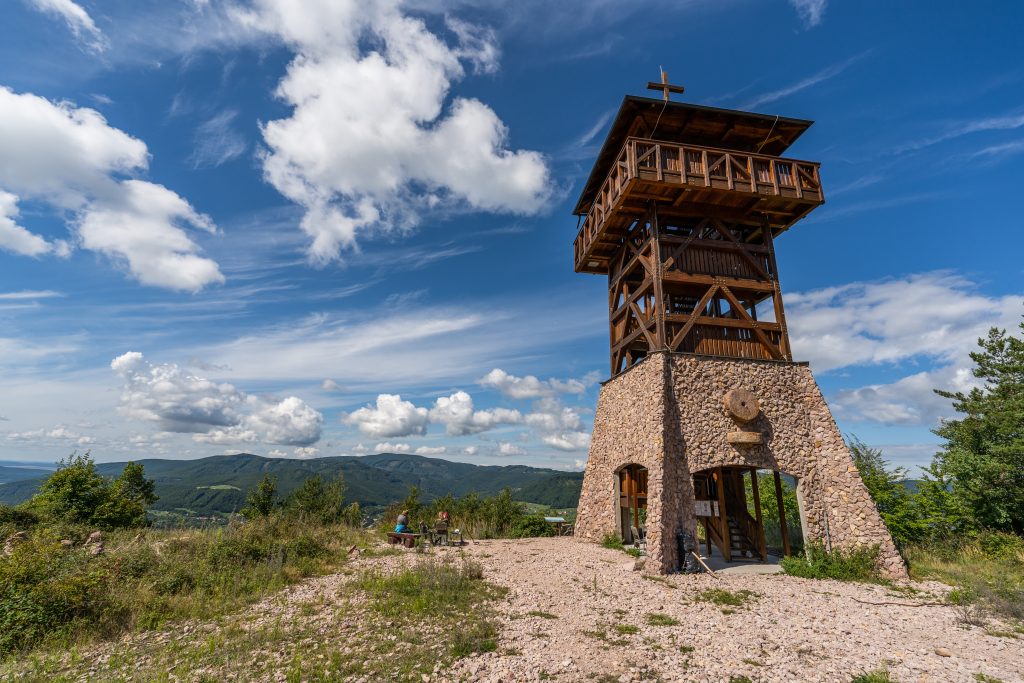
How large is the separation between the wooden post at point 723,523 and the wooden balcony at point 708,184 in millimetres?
9578

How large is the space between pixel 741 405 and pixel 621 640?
9151mm

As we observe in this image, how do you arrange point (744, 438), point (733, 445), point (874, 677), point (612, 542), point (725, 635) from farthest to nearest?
point (612, 542)
point (733, 445)
point (744, 438)
point (725, 635)
point (874, 677)

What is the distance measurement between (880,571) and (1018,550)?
526 centimetres

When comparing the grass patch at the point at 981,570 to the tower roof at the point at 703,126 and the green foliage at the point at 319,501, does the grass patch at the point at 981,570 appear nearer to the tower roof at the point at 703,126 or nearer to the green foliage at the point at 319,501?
the tower roof at the point at 703,126

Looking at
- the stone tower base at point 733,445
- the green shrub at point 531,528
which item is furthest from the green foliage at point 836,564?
the green shrub at point 531,528

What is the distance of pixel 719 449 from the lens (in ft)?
45.6

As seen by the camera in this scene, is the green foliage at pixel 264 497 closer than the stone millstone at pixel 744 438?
No

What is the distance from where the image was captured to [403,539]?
15.7 meters

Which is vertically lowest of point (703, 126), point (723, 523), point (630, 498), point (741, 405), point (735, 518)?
point (723, 523)

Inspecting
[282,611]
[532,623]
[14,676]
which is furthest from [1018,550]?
[14,676]

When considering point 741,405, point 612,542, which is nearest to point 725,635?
point 741,405

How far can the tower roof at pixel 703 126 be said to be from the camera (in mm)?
16609

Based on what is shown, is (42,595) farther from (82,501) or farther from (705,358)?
(705,358)

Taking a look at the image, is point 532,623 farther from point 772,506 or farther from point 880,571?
point 772,506
